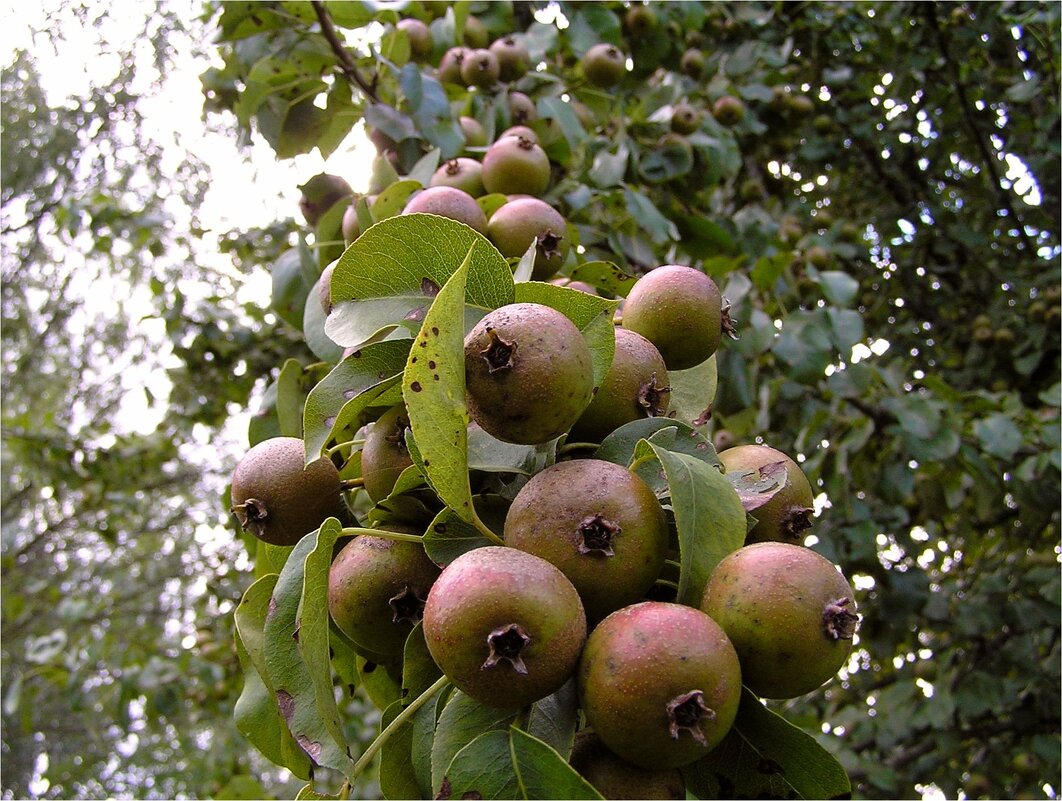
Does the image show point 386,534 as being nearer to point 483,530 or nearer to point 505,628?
point 483,530

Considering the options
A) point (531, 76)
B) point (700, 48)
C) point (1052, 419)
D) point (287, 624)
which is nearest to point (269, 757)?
point (287, 624)

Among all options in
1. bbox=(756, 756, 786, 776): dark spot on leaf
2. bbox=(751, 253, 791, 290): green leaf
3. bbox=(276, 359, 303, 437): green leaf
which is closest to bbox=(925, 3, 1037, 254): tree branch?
bbox=(751, 253, 791, 290): green leaf

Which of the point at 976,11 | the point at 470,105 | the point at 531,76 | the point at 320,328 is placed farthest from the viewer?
the point at 976,11

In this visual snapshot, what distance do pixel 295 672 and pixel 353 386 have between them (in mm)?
327

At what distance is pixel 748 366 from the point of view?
237 cm

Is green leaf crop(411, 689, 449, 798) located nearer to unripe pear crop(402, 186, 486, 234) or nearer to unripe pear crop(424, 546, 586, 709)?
unripe pear crop(424, 546, 586, 709)

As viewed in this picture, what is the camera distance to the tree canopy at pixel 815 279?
206 centimetres

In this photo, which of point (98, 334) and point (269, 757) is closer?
point (269, 757)

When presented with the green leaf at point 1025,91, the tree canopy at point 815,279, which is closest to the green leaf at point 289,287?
the tree canopy at point 815,279

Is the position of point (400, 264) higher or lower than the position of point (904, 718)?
Answer: higher

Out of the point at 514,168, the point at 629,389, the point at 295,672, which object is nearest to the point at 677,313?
the point at 629,389

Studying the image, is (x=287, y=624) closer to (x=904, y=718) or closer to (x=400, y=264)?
(x=400, y=264)

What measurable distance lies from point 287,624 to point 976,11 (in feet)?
14.4

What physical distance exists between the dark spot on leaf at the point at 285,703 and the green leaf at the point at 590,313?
0.47 meters
